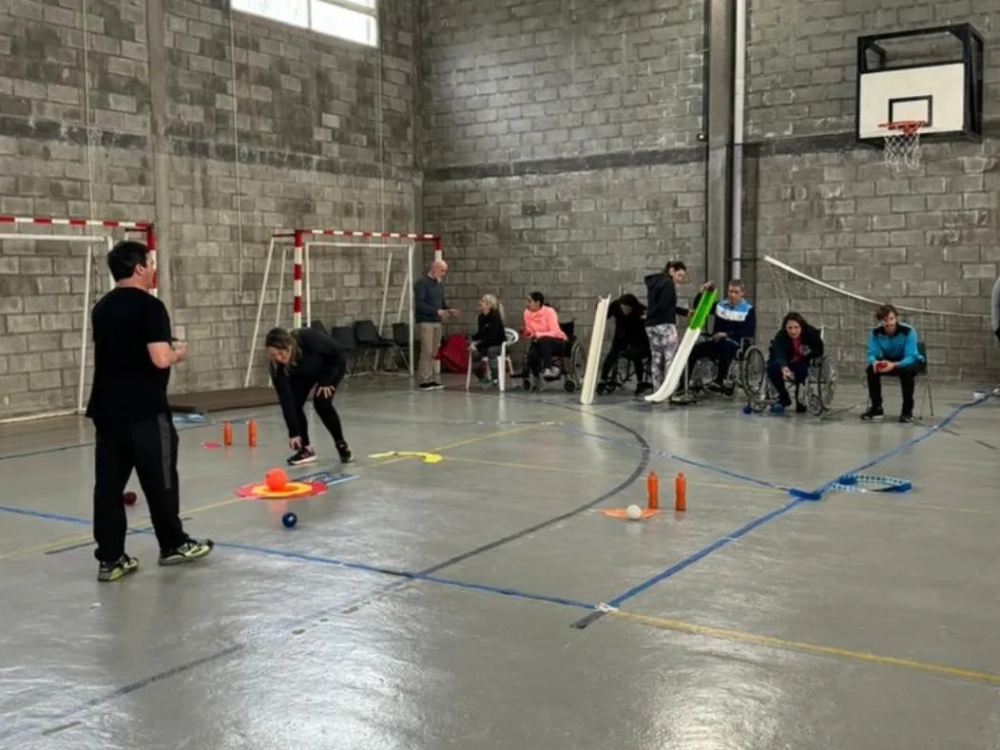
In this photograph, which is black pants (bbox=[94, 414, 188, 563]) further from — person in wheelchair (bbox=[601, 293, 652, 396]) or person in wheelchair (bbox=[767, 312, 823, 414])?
person in wheelchair (bbox=[601, 293, 652, 396])

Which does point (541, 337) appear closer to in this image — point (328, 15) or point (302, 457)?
point (302, 457)

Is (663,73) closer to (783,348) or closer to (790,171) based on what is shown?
(790,171)

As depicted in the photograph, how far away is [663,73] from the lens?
1366 cm

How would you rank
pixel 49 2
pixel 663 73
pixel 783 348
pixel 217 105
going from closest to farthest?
pixel 783 348
pixel 49 2
pixel 217 105
pixel 663 73

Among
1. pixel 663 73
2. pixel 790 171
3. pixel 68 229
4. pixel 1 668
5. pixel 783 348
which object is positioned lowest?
pixel 1 668

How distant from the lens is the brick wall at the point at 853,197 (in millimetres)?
11852

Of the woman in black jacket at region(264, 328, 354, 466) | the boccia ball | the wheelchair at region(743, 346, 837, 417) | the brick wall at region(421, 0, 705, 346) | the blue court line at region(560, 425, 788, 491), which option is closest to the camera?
the boccia ball

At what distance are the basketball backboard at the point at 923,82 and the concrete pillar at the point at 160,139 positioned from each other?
7842 mm

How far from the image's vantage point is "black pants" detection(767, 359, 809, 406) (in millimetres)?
9578

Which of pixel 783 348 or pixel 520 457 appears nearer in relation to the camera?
pixel 520 457

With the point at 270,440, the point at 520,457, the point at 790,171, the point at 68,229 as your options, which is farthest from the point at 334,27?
the point at 520,457

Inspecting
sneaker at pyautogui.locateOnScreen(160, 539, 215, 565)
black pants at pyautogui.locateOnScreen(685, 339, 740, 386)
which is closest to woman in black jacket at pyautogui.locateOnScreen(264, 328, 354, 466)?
sneaker at pyautogui.locateOnScreen(160, 539, 215, 565)

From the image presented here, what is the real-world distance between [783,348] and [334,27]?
7.93 m

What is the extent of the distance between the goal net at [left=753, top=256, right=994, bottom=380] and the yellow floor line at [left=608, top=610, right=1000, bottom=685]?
28.6ft
